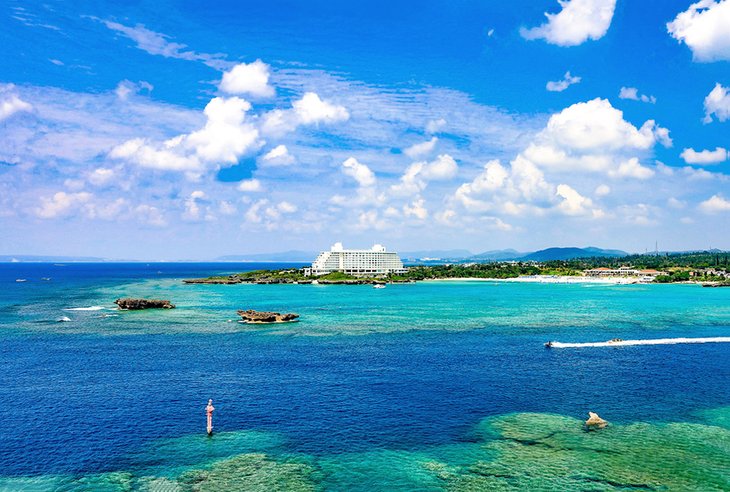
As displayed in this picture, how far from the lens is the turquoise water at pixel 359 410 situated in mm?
29469

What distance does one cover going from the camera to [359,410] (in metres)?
40.4

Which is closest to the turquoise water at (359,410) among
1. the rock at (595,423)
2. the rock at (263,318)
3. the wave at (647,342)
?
the rock at (595,423)

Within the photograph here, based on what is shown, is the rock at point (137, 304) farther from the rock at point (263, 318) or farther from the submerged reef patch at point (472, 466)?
the submerged reef patch at point (472, 466)

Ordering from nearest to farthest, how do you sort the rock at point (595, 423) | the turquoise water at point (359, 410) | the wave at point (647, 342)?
the turquoise water at point (359, 410)
the rock at point (595, 423)
the wave at point (647, 342)

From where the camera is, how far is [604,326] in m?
86.4

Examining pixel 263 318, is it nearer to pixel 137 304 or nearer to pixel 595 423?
pixel 137 304

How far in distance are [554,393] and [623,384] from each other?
26.2 ft

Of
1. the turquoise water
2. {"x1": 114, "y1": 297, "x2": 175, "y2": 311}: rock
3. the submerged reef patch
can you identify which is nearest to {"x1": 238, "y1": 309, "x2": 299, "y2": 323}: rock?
the turquoise water

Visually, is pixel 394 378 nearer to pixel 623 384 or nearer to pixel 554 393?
pixel 554 393

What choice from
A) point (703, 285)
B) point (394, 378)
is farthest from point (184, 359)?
point (703, 285)

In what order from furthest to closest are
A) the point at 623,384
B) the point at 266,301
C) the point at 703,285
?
the point at 703,285, the point at 266,301, the point at 623,384

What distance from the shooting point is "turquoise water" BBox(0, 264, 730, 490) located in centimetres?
2947

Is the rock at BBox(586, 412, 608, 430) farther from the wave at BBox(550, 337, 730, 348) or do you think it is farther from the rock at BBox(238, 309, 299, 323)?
the rock at BBox(238, 309, 299, 323)

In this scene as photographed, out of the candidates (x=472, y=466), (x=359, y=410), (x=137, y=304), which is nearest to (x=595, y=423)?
(x=472, y=466)
